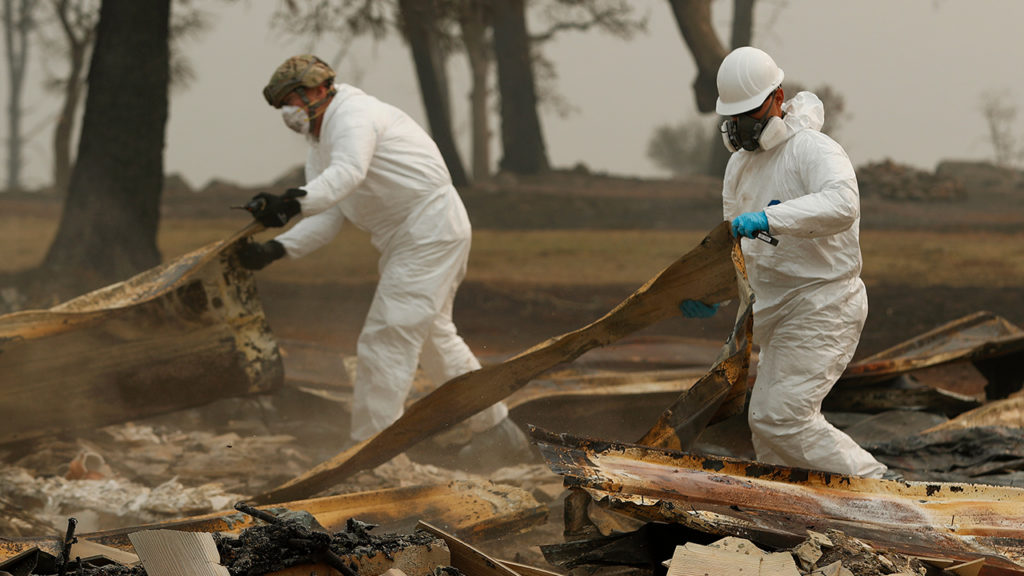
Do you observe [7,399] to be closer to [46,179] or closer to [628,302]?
[628,302]

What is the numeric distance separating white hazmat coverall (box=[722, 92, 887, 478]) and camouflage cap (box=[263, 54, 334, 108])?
2.26 meters

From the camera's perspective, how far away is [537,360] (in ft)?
11.7

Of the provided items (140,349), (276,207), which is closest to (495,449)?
(276,207)

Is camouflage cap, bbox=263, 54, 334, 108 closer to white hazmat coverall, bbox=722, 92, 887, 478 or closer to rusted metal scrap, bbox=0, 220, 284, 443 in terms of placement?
rusted metal scrap, bbox=0, 220, 284, 443

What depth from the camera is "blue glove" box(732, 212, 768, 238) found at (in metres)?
3.35

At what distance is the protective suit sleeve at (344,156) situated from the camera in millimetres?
4586

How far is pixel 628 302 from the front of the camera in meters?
3.52

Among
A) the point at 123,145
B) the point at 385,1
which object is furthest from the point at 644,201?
the point at 123,145

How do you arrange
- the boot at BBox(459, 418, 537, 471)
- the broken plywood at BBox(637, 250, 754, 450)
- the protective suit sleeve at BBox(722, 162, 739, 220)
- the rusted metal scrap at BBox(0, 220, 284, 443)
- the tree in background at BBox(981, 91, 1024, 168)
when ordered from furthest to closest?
the tree in background at BBox(981, 91, 1024, 168)
the boot at BBox(459, 418, 537, 471)
the rusted metal scrap at BBox(0, 220, 284, 443)
the protective suit sleeve at BBox(722, 162, 739, 220)
the broken plywood at BBox(637, 250, 754, 450)

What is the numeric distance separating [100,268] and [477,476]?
15.6ft

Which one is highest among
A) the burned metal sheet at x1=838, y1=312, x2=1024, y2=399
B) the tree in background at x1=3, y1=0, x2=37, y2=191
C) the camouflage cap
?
the tree in background at x1=3, y1=0, x2=37, y2=191

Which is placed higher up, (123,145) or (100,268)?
(123,145)

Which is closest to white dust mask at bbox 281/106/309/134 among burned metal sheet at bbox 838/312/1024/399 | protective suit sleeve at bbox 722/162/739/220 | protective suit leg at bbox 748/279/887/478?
protective suit sleeve at bbox 722/162/739/220

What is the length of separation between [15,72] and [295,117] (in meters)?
7.51
